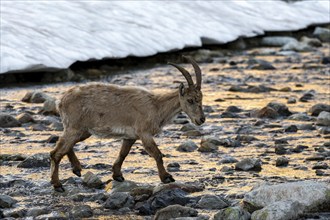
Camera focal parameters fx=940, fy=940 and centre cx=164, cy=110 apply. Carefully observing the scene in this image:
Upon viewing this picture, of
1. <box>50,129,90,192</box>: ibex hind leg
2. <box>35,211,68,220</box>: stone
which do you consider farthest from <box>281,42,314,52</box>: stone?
<box>35,211,68,220</box>: stone

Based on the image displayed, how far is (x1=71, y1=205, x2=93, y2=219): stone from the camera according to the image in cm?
816

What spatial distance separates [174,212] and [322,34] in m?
19.6

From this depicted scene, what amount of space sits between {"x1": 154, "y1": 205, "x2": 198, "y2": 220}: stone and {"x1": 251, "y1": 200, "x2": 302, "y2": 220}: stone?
59 centimetres

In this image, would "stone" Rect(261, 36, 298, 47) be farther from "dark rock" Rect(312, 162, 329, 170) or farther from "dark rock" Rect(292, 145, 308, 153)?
"dark rock" Rect(312, 162, 329, 170)

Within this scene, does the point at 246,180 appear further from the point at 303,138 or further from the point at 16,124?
the point at 16,124

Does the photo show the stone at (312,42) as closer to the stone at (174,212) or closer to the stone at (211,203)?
the stone at (211,203)

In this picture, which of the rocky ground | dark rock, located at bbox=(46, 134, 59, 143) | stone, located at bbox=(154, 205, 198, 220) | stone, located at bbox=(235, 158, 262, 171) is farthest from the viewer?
dark rock, located at bbox=(46, 134, 59, 143)

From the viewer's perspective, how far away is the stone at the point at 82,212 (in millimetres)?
8156

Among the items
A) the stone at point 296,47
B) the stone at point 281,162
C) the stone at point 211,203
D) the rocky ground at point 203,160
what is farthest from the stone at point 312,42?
the stone at point 211,203

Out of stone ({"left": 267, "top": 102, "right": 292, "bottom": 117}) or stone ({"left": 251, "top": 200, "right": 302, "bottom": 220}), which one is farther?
stone ({"left": 267, "top": 102, "right": 292, "bottom": 117})

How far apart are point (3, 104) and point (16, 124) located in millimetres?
2111

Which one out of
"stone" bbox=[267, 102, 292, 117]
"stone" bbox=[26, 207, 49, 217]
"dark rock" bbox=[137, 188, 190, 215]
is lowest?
"stone" bbox=[267, 102, 292, 117]

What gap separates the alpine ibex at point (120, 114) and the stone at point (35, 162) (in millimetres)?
824

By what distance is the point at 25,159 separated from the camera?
10445 mm
